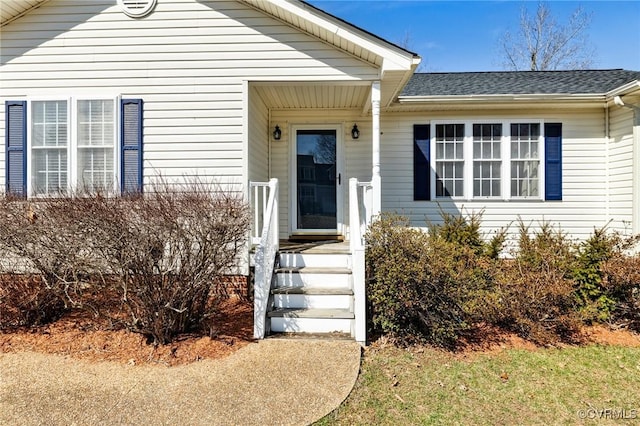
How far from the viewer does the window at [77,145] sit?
18.6ft

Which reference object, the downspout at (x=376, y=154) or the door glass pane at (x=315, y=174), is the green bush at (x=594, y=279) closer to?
the downspout at (x=376, y=154)

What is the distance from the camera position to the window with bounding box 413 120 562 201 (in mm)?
7293

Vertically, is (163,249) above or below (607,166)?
below

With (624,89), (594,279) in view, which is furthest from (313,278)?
(624,89)

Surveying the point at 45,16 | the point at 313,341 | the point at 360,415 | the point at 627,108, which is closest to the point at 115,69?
the point at 45,16

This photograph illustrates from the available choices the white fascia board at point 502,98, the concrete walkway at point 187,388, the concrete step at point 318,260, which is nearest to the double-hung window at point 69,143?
the concrete walkway at point 187,388

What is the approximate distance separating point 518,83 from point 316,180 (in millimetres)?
4862

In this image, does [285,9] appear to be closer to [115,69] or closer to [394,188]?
[115,69]

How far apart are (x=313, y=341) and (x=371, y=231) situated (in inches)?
60.7

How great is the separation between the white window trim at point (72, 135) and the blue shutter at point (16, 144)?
0.24ft

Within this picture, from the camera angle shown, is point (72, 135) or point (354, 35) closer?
point (354, 35)

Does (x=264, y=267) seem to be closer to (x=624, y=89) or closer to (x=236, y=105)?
(x=236, y=105)

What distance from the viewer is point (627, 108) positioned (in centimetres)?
668

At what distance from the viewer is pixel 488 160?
7383 mm
